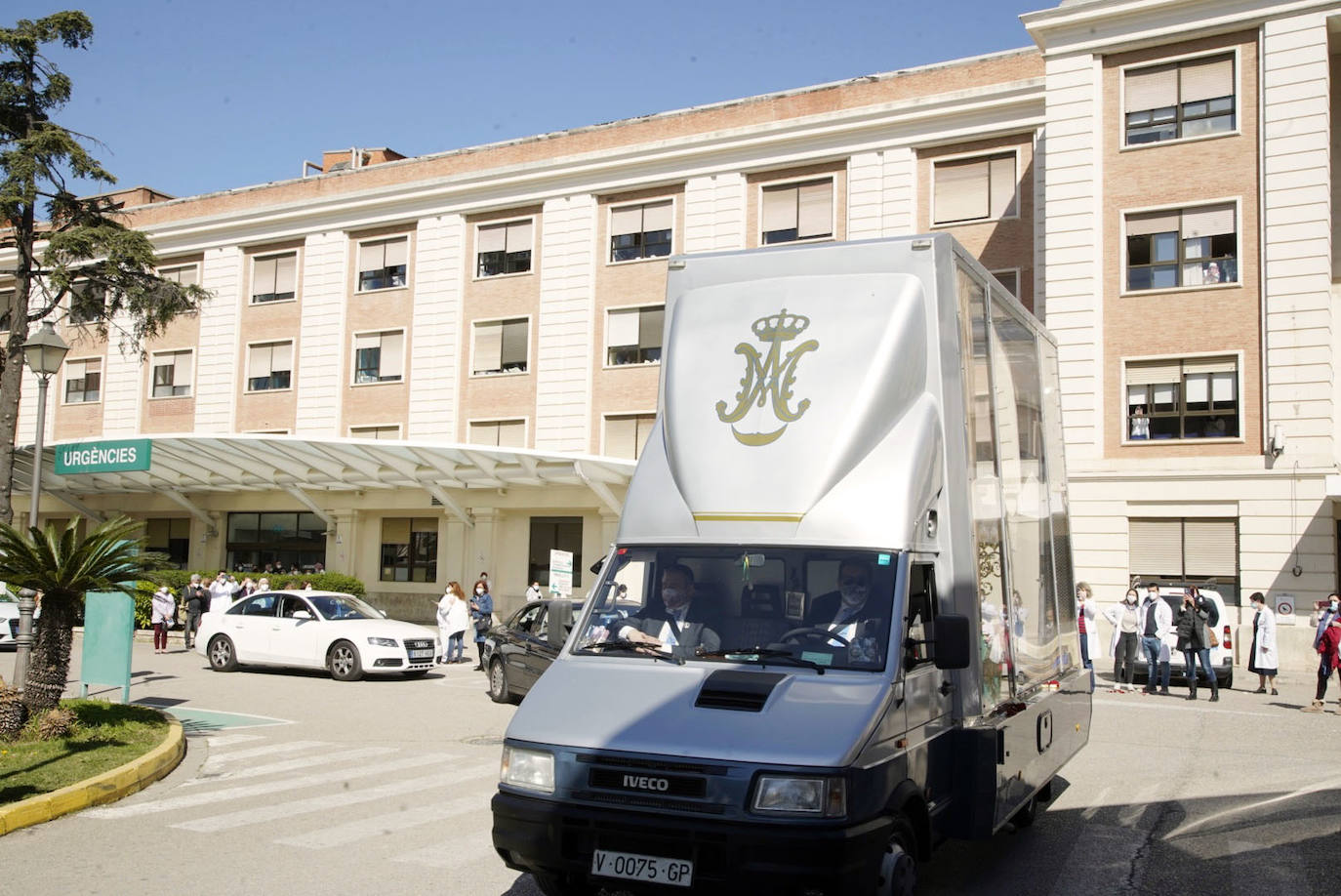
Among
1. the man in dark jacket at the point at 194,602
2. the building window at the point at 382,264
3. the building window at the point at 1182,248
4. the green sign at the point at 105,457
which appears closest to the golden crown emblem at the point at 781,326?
the man in dark jacket at the point at 194,602

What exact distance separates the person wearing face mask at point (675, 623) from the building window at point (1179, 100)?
2415 cm

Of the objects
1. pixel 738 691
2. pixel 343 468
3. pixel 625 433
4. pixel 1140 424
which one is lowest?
pixel 738 691

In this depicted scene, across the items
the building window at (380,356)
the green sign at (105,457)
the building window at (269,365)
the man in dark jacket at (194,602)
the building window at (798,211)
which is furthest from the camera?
the building window at (269,365)

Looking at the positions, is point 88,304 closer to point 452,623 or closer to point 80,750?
point 452,623

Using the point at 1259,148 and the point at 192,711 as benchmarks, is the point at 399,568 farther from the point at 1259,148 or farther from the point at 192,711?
the point at 1259,148

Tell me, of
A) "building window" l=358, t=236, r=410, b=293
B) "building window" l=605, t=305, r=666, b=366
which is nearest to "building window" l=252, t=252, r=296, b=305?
"building window" l=358, t=236, r=410, b=293

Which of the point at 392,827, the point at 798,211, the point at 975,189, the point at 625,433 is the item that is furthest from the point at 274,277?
the point at 392,827

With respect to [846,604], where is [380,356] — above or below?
above

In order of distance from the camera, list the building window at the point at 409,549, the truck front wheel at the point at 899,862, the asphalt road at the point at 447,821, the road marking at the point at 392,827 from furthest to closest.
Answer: the building window at the point at 409,549
the road marking at the point at 392,827
the asphalt road at the point at 447,821
the truck front wheel at the point at 899,862

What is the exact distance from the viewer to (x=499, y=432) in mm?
36094

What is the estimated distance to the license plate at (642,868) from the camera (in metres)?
5.15

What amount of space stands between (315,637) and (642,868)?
Answer: 15217 mm

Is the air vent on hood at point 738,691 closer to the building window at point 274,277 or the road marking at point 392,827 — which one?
the road marking at point 392,827

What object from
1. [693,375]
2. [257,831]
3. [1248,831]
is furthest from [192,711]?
[1248,831]
